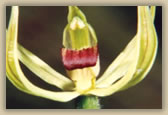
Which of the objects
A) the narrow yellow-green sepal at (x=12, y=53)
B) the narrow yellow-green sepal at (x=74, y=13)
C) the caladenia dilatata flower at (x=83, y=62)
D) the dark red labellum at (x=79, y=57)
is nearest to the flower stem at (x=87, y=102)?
the caladenia dilatata flower at (x=83, y=62)

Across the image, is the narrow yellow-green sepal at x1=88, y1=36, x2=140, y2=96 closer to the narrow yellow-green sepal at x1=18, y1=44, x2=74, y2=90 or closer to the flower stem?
the flower stem

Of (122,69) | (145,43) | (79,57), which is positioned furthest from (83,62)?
(145,43)

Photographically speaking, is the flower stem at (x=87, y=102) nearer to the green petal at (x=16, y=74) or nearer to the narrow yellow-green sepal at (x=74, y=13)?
the green petal at (x=16, y=74)

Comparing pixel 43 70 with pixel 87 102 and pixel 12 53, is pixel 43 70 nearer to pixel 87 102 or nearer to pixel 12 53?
pixel 12 53

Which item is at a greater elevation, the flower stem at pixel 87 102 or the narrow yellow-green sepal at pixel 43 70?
the narrow yellow-green sepal at pixel 43 70

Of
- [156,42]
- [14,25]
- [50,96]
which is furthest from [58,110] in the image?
[156,42]

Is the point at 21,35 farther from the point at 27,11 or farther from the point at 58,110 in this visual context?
the point at 58,110

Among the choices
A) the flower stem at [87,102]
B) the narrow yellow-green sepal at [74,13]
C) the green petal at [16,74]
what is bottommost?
the flower stem at [87,102]
